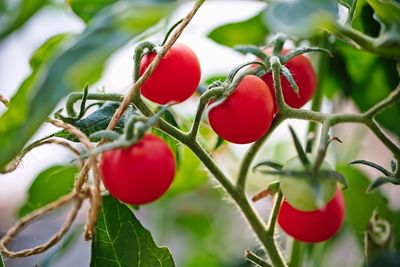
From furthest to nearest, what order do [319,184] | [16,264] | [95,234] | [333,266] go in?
1. [333,266]
2. [16,264]
3. [95,234]
4. [319,184]

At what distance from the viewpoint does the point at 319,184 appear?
0.46 metres

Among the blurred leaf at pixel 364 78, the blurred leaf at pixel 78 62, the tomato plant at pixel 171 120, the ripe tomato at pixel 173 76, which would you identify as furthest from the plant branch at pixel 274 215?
the blurred leaf at pixel 364 78

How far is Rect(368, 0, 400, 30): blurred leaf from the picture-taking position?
17.3 inches

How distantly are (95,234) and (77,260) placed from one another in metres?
1.00

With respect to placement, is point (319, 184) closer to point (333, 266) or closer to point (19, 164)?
point (19, 164)

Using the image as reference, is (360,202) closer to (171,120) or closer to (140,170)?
(171,120)

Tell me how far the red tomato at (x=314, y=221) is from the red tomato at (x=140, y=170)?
137 mm

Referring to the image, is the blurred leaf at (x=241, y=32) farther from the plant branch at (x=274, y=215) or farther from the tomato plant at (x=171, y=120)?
the plant branch at (x=274, y=215)

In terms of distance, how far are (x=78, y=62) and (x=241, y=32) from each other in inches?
24.0

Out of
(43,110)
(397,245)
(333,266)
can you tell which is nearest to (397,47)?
(43,110)

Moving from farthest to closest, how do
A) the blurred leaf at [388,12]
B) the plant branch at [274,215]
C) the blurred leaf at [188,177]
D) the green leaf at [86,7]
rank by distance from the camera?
the blurred leaf at [188,177] < the green leaf at [86,7] < the plant branch at [274,215] < the blurred leaf at [388,12]

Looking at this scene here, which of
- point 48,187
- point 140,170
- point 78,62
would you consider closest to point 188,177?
point 48,187

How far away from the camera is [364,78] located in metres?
0.90

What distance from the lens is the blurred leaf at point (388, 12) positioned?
44 cm
